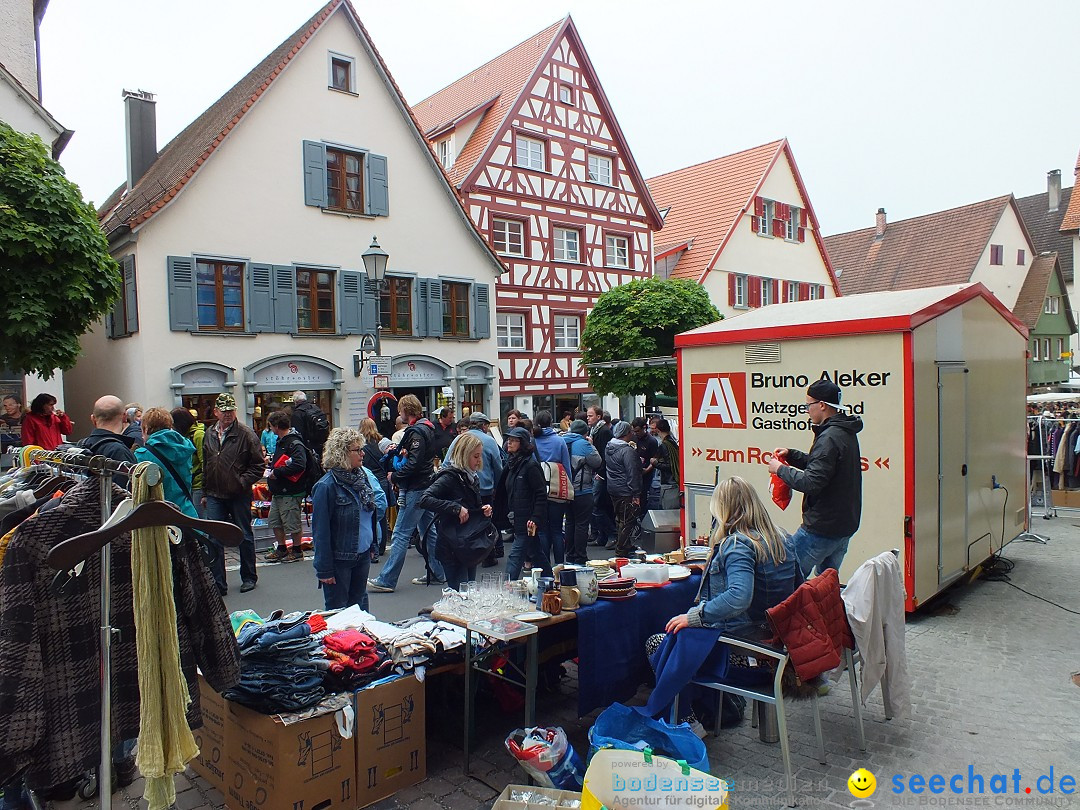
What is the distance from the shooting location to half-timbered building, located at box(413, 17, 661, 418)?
73.8ft

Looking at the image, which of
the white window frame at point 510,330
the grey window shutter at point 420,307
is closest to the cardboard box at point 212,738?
the grey window shutter at point 420,307

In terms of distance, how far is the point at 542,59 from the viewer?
2295 centimetres

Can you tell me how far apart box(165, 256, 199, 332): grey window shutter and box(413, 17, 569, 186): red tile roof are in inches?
343

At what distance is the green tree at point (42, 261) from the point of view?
1062 cm

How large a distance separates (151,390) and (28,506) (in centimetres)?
1269

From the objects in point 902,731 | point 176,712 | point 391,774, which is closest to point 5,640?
point 176,712

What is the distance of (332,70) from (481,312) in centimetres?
688

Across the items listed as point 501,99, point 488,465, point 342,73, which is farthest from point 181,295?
point 501,99

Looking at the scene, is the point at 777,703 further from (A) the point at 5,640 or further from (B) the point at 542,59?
(B) the point at 542,59

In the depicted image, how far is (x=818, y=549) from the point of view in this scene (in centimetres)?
575

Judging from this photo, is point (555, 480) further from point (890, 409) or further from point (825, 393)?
point (890, 409)

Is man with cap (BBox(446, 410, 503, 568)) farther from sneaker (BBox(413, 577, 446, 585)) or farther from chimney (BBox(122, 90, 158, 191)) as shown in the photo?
chimney (BBox(122, 90, 158, 191))

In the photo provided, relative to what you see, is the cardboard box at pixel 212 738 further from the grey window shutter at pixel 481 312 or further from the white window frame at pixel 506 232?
the white window frame at pixel 506 232

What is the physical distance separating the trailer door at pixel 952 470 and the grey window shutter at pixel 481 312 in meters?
14.4
